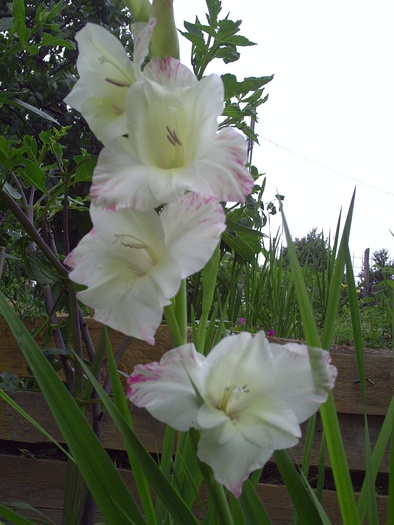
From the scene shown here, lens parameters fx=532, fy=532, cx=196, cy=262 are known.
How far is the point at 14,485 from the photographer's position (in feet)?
4.25

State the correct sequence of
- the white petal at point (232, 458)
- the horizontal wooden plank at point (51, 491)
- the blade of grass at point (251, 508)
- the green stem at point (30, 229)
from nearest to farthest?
1. the white petal at point (232, 458)
2. the blade of grass at point (251, 508)
3. the green stem at point (30, 229)
4. the horizontal wooden plank at point (51, 491)

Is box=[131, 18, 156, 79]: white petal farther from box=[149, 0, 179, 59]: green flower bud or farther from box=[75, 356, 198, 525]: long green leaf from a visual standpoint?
box=[75, 356, 198, 525]: long green leaf

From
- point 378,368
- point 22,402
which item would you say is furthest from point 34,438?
point 378,368

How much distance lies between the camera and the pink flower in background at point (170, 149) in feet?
1.11

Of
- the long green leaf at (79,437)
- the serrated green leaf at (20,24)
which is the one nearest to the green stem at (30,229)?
the serrated green leaf at (20,24)

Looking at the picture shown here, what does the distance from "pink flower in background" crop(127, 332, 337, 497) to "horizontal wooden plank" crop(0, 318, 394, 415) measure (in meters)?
0.97

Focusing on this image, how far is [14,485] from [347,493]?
1.11 m

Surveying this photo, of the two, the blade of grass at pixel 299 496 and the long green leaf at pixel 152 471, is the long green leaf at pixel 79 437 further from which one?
the blade of grass at pixel 299 496

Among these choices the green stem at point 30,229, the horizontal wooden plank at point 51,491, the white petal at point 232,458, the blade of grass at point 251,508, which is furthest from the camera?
the horizontal wooden plank at point 51,491

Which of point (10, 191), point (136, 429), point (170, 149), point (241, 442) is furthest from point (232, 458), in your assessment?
point (136, 429)

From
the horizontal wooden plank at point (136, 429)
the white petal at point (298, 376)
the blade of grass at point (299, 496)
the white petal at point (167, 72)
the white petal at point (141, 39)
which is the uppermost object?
the white petal at point (141, 39)

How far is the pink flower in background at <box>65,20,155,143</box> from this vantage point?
0.38 metres

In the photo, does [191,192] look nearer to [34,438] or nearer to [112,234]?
[112,234]

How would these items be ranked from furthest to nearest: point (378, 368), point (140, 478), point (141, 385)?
1. point (378, 368)
2. point (140, 478)
3. point (141, 385)
